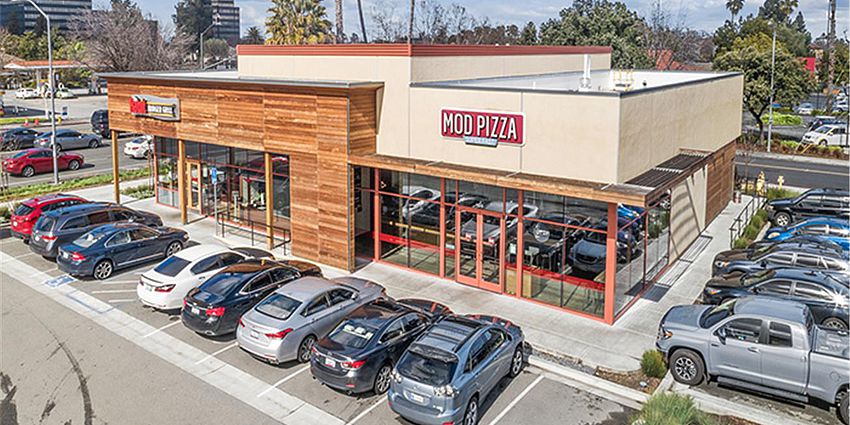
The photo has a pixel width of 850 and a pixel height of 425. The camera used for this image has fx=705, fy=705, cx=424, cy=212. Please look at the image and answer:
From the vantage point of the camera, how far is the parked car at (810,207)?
26.8 m

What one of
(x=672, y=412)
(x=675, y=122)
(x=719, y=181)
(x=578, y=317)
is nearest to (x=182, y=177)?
(x=578, y=317)

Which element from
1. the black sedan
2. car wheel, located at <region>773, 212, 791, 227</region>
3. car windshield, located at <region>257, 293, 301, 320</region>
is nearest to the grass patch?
car windshield, located at <region>257, 293, 301, 320</region>

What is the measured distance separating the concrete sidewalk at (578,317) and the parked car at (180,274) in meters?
3.77

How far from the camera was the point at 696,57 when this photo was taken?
316ft

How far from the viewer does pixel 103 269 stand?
21.3 metres

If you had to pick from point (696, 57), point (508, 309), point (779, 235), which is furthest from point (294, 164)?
point (696, 57)

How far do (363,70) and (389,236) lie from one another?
531cm

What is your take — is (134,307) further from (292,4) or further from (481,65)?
(292,4)

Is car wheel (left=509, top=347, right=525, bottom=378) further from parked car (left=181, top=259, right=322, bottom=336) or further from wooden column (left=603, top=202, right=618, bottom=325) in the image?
parked car (left=181, top=259, right=322, bottom=336)

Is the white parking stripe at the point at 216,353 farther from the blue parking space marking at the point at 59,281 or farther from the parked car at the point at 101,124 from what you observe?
the parked car at the point at 101,124

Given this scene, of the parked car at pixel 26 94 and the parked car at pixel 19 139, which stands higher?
the parked car at pixel 26 94

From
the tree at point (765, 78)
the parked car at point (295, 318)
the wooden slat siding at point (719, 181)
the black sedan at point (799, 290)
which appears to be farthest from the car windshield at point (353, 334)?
the tree at point (765, 78)

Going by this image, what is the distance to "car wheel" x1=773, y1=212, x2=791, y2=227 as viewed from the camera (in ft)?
90.9

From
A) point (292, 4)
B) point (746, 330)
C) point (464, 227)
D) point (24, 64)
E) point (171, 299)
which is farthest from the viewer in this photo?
point (24, 64)
